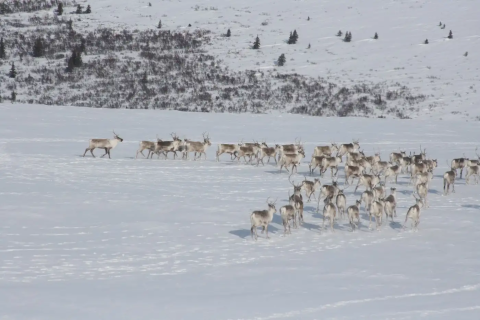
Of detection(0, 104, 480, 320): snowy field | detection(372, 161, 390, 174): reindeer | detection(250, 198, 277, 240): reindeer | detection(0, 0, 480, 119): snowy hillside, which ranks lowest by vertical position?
detection(0, 104, 480, 320): snowy field

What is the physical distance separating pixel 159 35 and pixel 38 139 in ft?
134

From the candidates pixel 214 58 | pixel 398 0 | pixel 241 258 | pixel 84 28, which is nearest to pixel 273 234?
pixel 241 258

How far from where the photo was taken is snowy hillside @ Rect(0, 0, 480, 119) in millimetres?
51406

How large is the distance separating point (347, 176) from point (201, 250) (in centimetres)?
872

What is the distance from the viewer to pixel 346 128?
37625 mm

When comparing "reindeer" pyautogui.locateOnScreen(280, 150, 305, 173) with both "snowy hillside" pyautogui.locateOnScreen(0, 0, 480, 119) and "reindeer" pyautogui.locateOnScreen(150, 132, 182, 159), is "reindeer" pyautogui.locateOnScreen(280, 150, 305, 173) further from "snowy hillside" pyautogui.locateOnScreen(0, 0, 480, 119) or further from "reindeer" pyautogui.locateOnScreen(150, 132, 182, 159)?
"snowy hillside" pyautogui.locateOnScreen(0, 0, 480, 119)

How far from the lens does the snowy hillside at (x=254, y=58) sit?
51406 millimetres

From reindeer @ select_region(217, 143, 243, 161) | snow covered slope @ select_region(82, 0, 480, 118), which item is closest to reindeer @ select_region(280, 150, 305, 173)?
reindeer @ select_region(217, 143, 243, 161)

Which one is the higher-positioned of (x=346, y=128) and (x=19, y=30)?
(x=19, y=30)

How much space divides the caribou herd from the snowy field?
0.41 metres

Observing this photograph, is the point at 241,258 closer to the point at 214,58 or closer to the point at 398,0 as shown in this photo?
the point at 214,58

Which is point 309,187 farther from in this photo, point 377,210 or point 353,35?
point 353,35

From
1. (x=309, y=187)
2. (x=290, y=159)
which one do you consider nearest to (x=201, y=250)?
(x=309, y=187)

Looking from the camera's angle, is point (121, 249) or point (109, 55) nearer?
point (121, 249)
